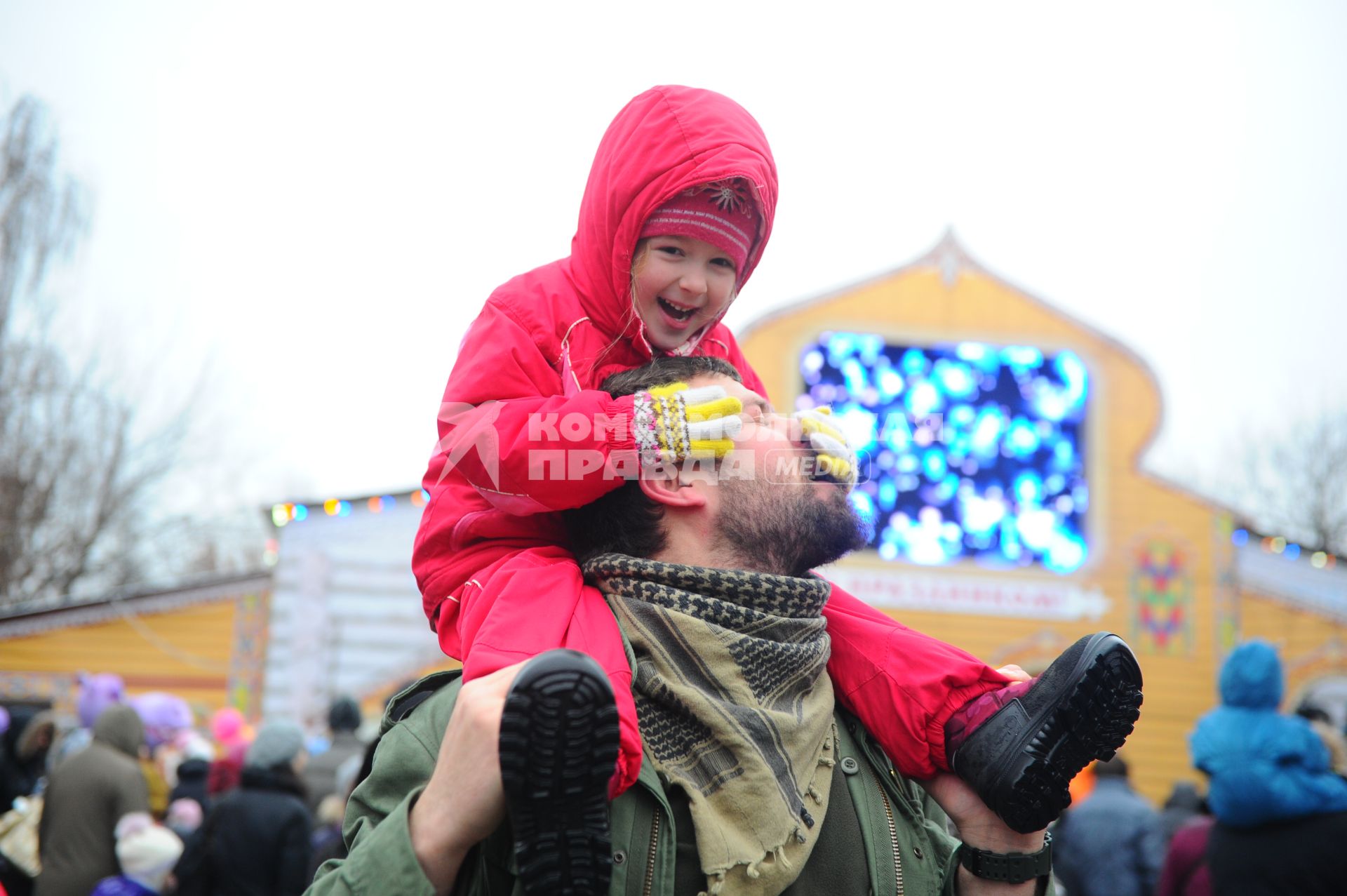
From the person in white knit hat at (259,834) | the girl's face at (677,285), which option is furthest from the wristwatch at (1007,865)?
the person in white knit hat at (259,834)

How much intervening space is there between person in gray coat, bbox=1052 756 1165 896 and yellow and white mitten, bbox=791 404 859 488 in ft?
15.2

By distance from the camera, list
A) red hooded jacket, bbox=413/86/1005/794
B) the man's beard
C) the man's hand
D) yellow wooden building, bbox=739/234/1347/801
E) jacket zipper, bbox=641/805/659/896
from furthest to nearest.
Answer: yellow wooden building, bbox=739/234/1347/801 → the man's beard → red hooded jacket, bbox=413/86/1005/794 → jacket zipper, bbox=641/805/659/896 → the man's hand

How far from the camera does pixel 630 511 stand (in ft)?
6.86

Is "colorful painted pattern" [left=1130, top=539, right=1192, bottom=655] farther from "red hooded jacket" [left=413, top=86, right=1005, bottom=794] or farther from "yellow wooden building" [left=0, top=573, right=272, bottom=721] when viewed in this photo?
"red hooded jacket" [left=413, top=86, right=1005, bottom=794]

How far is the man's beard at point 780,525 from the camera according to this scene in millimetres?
2014

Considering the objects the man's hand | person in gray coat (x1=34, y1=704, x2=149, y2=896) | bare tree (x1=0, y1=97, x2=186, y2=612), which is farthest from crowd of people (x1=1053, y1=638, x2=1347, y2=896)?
bare tree (x1=0, y1=97, x2=186, y2=612)

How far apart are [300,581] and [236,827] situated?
8281 millimetres

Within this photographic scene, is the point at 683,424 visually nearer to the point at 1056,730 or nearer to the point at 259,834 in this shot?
the point at 1056,730

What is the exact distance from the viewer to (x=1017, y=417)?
13484mm

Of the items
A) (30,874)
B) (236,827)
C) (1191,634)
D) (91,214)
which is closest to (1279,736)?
(236,827)

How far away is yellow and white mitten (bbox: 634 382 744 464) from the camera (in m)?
1.92

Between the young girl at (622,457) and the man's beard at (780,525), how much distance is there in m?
0.19

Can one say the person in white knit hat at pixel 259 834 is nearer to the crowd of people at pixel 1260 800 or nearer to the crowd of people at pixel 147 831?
the crowd of people at pixel 147 831

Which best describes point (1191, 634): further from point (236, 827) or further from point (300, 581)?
point (236, 827)
